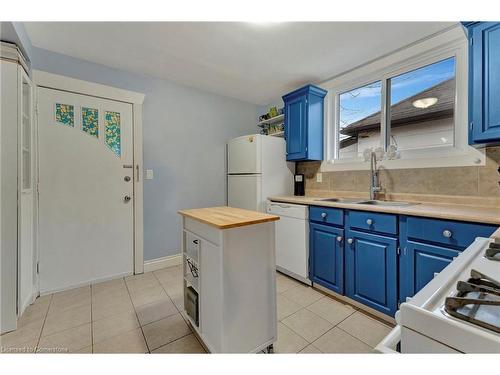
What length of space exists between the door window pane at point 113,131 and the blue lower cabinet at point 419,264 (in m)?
2.95

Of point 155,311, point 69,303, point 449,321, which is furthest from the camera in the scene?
point 69,303

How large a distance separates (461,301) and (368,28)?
2186 mm

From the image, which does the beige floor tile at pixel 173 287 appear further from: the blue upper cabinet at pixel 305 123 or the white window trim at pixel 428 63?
the white window trim at pixel 428 63

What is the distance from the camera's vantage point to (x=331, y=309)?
6.39 ft

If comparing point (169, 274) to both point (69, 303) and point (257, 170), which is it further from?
point (257, 170)

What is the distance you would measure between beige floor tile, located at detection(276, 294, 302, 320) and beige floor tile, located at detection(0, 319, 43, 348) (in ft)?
5.95

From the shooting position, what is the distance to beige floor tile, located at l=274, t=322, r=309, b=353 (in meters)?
1.47

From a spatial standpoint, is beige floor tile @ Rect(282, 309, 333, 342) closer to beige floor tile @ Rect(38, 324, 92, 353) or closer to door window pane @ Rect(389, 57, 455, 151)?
beige floor tile @ Rect(38, 324, 92, 353)

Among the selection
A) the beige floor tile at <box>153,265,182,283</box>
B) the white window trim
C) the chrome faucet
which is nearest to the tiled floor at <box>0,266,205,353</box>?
the beige floor tile at <box>153,265,182,283</box>

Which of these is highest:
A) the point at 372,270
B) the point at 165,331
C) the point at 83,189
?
the point at 83,189

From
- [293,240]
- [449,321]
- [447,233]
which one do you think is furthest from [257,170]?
[449,321]

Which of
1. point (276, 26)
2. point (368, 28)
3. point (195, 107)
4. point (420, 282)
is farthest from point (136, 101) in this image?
point (420, 282)

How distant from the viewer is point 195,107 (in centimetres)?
315

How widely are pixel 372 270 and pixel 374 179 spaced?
96cm
